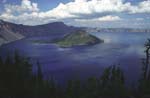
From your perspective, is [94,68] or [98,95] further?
[94,68]

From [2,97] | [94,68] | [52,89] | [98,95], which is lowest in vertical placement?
[94,68]

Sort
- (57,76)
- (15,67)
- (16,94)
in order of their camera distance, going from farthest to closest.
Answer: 1. (57,76)
2. (15,67)
3. (16,94)

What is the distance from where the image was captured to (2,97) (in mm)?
63344

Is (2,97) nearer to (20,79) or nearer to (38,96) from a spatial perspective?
(20,79)

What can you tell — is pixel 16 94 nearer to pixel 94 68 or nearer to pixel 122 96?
pixel 122 96

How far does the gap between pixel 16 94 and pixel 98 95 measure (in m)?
29.0

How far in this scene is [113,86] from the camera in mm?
49125

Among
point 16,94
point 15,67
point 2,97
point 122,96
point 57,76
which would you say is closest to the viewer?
point 122,96

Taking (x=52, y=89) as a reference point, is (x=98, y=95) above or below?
above

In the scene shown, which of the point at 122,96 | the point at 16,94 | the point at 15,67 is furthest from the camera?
the point at 15,67

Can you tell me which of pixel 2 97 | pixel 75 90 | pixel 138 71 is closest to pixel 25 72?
pixel 2 97

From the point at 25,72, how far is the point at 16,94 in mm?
10579

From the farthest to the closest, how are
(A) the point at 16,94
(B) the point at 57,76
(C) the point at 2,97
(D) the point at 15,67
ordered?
(B) the point at 57,76 < (D) the point at 15,67 < (A) the point at 16,94 < (C) the point at 2,97

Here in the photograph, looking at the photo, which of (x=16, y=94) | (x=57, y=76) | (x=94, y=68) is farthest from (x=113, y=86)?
(x=94, y=68)
